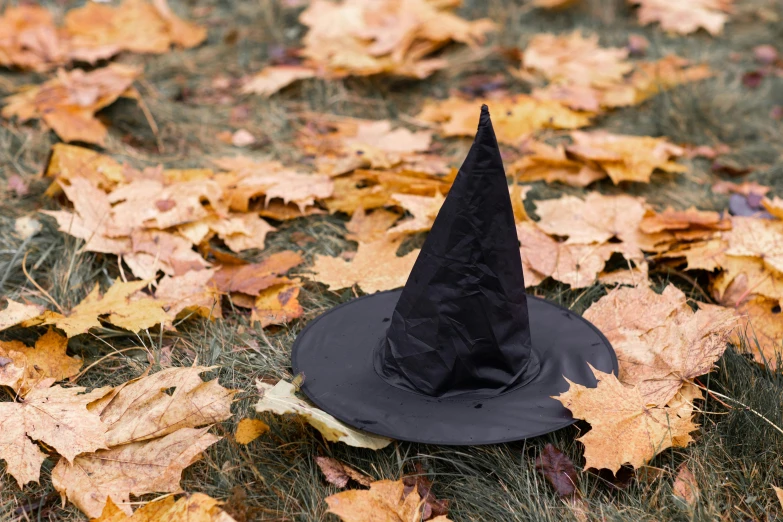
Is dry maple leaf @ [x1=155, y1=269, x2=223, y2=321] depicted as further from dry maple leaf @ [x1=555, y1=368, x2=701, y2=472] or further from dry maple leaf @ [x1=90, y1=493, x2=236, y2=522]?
dry maple leaf @ [x1=555, y1=368, x2=701, y2=472]

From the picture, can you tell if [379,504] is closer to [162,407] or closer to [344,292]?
[162,407]

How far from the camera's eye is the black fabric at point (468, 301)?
5.22 ft

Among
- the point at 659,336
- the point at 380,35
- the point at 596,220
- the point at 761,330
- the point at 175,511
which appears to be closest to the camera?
the point at 175,511

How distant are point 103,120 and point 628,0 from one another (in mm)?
3441

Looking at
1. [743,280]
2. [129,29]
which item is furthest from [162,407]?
[129,29]

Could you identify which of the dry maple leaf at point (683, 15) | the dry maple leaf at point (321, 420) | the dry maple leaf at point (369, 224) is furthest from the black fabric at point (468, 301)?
the dry maple leaf at point (683, 15)

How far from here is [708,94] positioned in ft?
12.3

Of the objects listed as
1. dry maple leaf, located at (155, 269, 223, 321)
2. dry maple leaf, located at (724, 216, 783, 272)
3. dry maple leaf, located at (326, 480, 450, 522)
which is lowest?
dry maple leaf, located at (155, 269, 223, 321)

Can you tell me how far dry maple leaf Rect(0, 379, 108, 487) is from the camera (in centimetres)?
157

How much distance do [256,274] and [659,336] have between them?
4.12 ft

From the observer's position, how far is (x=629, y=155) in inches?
121

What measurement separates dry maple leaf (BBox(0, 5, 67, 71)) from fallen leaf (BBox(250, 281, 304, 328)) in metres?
2.46

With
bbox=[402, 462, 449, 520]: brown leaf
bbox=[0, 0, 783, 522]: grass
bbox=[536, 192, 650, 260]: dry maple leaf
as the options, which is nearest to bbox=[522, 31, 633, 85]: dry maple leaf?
bbox=[0, 0, 783, 522]: grass

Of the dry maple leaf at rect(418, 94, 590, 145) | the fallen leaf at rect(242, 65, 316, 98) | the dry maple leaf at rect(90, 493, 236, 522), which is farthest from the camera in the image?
the fallen leaf at rect(242, 65, 316, 98)
